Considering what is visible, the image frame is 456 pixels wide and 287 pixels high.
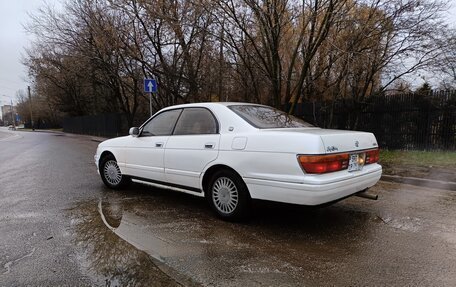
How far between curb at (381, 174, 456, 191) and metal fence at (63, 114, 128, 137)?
19.8 metres

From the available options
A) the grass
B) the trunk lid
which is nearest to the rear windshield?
the trunk lid

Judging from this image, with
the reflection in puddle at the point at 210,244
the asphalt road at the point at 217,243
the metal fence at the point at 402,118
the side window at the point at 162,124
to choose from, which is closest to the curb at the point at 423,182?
the asphalt road at the point at 217,243

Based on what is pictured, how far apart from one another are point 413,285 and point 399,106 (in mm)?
9247

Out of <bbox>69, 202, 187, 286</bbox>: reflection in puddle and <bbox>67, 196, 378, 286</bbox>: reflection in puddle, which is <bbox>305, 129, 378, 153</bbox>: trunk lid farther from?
Result: <bbox>69, 202, 187, 286</bbox>: reflection in puddle

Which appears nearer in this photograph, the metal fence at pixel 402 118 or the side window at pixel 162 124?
the side window at pixel 162 124

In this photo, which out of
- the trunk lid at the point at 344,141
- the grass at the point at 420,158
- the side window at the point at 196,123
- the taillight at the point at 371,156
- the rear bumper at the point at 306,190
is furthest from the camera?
the grass at the point at 420,158

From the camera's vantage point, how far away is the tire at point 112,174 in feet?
20.6

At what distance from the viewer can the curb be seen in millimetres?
6502

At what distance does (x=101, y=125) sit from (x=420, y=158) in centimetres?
2559

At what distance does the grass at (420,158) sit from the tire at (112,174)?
264 inches

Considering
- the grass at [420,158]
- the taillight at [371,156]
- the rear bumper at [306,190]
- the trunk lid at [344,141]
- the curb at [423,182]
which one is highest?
Result: the trunk lid at [344,141]

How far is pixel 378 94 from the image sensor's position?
11.8 m

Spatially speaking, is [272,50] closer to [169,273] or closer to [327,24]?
[327,24]

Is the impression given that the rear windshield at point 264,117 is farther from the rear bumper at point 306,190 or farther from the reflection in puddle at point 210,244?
the reflection in puddle at point 210,244
